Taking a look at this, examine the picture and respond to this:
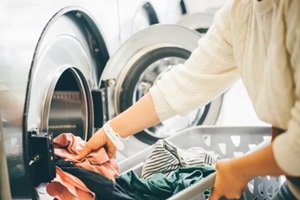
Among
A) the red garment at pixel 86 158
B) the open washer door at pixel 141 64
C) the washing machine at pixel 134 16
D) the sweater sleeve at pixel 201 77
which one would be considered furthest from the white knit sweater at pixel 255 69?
the washing machine at pixel 134 16

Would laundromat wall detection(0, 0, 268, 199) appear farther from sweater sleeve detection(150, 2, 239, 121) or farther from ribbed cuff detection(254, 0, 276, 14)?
ribbed cuff detection(254, 0, 276, 14)

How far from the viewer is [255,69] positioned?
35.9 inches

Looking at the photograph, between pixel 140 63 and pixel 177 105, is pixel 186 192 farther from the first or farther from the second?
pixel 140 63

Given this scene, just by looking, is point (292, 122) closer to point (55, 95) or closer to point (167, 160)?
point (167, 160)

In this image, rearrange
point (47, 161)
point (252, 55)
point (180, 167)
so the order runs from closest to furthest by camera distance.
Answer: point (252, 55) < point (47, 161) < point (180, 167)

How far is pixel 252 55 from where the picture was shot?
0.91 metres

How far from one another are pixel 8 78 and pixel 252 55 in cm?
55

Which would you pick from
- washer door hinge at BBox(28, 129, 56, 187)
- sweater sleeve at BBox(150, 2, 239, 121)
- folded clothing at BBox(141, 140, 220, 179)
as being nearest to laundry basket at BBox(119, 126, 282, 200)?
folded clothing at BBox(141, 140, 220, 179)

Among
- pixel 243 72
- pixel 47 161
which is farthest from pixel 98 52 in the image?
pixel 243 72

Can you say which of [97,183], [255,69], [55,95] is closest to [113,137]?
[97,183]

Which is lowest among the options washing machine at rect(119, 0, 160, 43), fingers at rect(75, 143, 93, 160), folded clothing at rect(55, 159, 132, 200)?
folded clothing at rect(55, 159, 132, 200)

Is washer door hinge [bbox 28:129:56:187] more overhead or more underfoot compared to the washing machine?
more underfoot

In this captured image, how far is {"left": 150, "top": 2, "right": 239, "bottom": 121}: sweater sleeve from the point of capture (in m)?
1.09

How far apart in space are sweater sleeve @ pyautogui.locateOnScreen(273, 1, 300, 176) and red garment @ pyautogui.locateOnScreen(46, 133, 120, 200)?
1.71 ft
